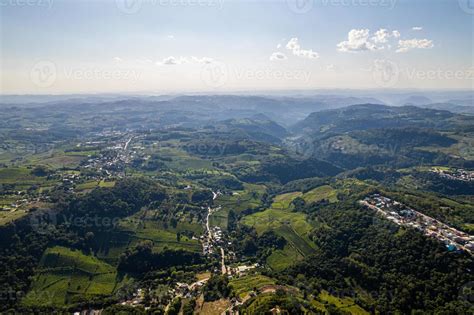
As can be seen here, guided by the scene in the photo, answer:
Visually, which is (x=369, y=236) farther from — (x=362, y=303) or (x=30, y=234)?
(x=30, y=234)

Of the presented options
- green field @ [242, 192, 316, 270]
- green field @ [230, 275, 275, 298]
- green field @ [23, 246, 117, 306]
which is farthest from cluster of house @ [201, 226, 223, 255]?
green field @ [23, 246, 117, 306]

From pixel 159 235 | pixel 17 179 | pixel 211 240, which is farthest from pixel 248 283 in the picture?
pixel 17 179

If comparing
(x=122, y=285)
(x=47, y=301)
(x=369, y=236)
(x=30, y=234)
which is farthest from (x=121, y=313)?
(x=369, y=236)

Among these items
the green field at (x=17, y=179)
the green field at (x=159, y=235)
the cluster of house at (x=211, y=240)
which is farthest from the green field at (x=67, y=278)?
the green field at (x=17, y=179)

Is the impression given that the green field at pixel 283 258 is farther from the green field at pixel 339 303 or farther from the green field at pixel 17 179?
the green field at pixel 17 179

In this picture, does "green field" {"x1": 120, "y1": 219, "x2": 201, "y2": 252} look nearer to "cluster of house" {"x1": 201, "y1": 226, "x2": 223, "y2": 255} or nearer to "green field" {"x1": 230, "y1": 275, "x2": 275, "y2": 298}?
"cluster of house" {"x1": 201, "y1": 226, "x2": 223, "y2": 255}

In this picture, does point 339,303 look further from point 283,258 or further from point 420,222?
point 420,222
